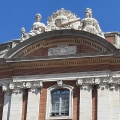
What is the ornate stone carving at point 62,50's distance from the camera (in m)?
25.5

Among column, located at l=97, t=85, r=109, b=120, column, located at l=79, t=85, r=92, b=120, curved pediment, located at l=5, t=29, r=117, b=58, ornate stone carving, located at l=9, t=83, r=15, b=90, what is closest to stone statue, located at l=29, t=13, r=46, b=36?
curved pediment, located at l=5, t=29, r=117, b=58

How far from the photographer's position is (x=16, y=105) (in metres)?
24.8

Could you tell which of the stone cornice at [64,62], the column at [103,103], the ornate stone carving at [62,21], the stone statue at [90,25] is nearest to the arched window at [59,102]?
the stone cornice at [64,62]

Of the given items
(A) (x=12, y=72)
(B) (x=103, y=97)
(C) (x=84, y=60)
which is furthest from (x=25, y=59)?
(B) (x=103, y=97)

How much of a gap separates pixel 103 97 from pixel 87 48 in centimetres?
304

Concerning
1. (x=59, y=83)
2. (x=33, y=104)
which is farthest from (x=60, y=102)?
(x=33, y=104)

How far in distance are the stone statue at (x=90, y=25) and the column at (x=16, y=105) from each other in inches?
201

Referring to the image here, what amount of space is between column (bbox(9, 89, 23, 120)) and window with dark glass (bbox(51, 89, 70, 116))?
5.75 feet

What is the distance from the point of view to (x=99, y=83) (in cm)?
2428

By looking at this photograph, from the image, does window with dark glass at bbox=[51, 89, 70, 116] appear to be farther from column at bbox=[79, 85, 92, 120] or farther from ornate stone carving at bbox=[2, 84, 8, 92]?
ornate stone carving at bbox=[2, 84, 8, 92]

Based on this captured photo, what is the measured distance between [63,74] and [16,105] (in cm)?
305

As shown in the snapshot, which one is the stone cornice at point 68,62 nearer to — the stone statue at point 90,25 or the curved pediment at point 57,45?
the curved pediment at point 57,45

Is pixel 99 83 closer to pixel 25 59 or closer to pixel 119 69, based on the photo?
pixel 119 69

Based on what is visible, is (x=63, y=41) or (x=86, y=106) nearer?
(x=86, y=106)
